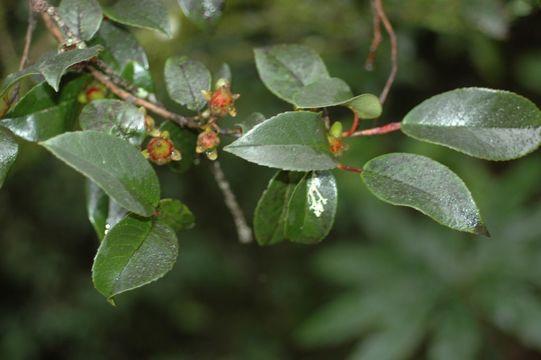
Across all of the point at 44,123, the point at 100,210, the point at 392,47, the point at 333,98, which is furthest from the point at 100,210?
the point at 392,47

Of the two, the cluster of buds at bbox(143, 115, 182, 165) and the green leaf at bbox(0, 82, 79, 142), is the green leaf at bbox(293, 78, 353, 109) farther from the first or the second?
the green leaf at bbox(0, 82, 79, 142)

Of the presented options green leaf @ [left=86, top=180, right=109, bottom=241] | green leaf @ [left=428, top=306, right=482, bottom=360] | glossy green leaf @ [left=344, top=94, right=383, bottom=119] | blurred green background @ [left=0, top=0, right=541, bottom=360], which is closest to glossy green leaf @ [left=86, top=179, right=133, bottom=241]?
green leaf @ [left=86, top=180, right=109, bottom=241]

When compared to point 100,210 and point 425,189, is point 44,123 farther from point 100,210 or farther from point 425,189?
point 425,189

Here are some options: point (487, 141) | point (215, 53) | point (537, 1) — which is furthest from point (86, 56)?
point (215, 53)

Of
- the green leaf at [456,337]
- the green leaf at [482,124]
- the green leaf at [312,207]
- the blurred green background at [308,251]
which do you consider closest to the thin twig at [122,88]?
the green leaf at [312,207]

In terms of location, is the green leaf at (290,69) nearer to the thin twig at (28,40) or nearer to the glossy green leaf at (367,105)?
the glossy green leaf at (367,105)

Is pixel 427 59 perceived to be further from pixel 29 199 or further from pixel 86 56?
pixel 86 56
